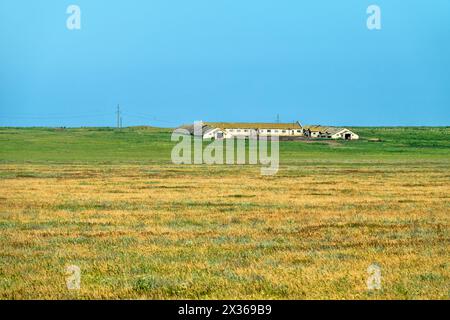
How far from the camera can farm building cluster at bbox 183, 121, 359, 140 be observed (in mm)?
162875

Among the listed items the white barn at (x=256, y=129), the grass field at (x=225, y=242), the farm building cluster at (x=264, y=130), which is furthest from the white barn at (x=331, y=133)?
the grass field at (x=225, y=242)

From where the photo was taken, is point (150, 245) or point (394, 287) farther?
point (150, 245)

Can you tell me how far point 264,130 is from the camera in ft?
587

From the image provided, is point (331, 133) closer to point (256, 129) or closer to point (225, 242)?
point (256, 129)

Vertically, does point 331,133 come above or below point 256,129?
below

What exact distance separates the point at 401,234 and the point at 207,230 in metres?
5.45

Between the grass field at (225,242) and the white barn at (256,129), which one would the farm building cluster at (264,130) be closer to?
the white barn at (256,129)

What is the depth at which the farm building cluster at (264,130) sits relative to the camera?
163m

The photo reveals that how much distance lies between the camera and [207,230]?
2077 centimetres

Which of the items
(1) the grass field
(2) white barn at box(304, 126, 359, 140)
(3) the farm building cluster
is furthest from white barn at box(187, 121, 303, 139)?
(1) the grass field

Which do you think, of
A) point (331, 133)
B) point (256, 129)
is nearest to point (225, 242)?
point (331, 133)

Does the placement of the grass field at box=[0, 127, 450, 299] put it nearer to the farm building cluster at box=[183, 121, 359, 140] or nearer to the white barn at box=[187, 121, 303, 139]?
the farm building cluster at box=[183, 121, 359, 140]
